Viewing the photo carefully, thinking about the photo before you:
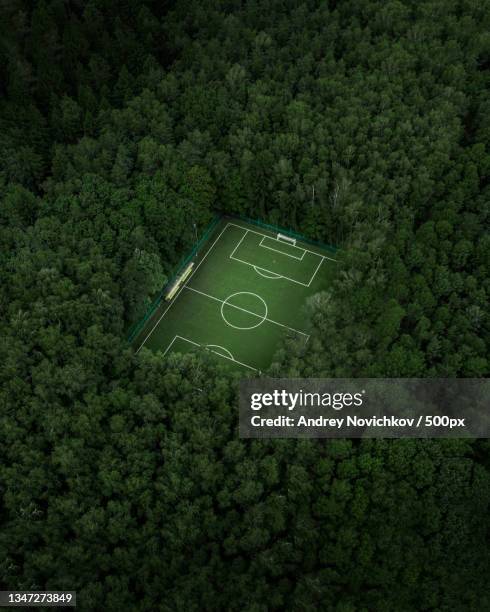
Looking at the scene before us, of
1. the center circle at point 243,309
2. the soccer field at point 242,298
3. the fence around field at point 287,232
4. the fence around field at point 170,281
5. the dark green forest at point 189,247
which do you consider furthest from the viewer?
the fence around field at point 287,232

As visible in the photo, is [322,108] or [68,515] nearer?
[68,515]

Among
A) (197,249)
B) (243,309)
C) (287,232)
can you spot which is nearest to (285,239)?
(287,232)

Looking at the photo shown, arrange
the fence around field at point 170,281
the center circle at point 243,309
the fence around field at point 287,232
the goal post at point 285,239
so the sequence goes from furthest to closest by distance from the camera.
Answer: the goal post at point 285,239, the fence around field at point 287,232, the center circle at point 243,309, the fence around field at point 170,281

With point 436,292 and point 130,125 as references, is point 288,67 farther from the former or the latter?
point 436,292

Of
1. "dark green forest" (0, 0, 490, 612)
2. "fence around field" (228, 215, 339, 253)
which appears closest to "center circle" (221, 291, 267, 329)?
"dark green forest" (0, 0, 490, 612)

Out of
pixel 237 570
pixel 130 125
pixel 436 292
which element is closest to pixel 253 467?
pixel 237 570

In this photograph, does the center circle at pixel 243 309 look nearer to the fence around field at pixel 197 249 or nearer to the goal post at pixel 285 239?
the fence around field at pixel 197 249

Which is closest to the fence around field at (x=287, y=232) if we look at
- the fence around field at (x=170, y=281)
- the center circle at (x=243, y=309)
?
the fence around field at (x=170, y=281)
